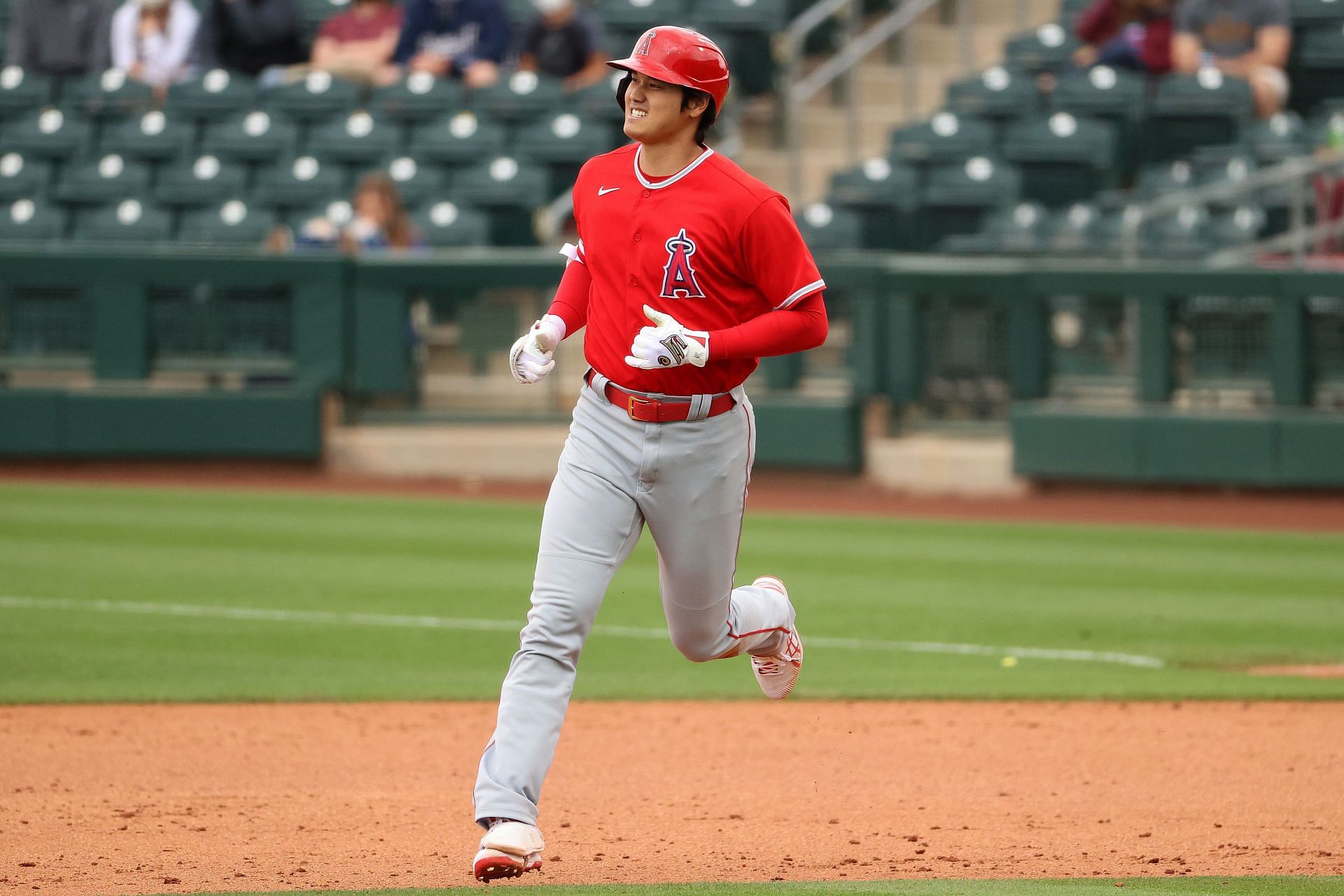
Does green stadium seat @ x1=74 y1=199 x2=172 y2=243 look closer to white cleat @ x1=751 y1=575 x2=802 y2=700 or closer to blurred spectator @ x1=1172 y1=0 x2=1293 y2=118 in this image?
blurred spectator @ x1=1172 y1=0 x2=1293 y2=118

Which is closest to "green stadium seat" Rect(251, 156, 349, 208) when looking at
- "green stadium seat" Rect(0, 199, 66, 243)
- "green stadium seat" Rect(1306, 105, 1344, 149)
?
"green stadium seat" Rect(0, 199, 66, 243)

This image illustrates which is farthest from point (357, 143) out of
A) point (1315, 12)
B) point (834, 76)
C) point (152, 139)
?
point (1315, 12)

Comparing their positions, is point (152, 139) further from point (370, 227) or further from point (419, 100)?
point (370, 227)

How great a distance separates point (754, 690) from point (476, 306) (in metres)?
6.41

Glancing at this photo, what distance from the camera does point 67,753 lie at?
19.6ft

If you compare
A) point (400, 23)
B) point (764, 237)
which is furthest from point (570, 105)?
point (764, 237)

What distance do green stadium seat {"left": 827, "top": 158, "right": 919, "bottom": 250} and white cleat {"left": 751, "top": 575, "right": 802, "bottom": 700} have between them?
10147 mm

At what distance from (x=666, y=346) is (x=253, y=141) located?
489 inches

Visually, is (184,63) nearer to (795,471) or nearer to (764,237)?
(795,471)

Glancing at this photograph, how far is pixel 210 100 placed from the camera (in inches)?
648

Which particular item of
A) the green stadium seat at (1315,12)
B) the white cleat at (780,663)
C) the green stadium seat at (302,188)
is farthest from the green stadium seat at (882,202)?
the white cleat at (780,663)

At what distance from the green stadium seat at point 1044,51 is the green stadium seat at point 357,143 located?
5.89m

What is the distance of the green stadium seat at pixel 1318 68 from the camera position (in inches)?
616

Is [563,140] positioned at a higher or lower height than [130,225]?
higher
